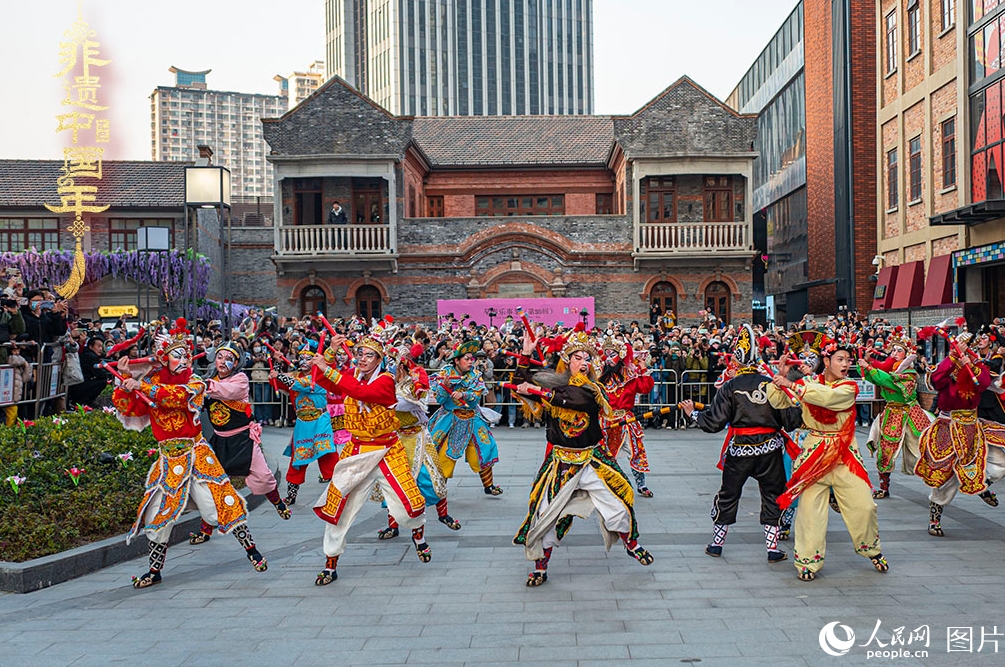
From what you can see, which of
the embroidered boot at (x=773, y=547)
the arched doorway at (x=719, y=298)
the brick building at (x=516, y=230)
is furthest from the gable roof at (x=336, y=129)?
the embroidered boot at (x=773, y=547)

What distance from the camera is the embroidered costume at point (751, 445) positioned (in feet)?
25.0

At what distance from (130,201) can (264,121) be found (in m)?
13.6

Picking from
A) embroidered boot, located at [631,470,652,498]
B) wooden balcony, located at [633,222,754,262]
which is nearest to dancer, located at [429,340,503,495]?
embroidered boot, located at [631,470,652,498]

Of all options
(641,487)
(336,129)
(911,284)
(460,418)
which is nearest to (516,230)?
(336,129)

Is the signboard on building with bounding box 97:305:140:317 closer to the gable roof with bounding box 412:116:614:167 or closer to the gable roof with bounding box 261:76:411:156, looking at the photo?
the gable roof with bounding box 261:76:411:156

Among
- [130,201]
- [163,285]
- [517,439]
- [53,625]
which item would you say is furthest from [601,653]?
[130,201]

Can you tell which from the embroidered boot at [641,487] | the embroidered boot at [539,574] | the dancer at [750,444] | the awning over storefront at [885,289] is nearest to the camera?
the embroidered boot at [539,574]

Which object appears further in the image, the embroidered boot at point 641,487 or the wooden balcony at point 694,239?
the wooden balcony at point 694,239

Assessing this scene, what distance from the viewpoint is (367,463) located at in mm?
7422

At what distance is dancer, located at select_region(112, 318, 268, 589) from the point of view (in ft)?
23.0

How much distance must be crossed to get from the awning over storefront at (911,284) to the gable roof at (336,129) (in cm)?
1550

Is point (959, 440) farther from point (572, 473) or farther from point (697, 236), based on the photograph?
point (697, 236)

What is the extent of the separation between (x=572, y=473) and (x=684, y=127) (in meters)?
24.3

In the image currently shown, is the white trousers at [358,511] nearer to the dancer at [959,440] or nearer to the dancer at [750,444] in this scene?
the dancer at [750,444]
